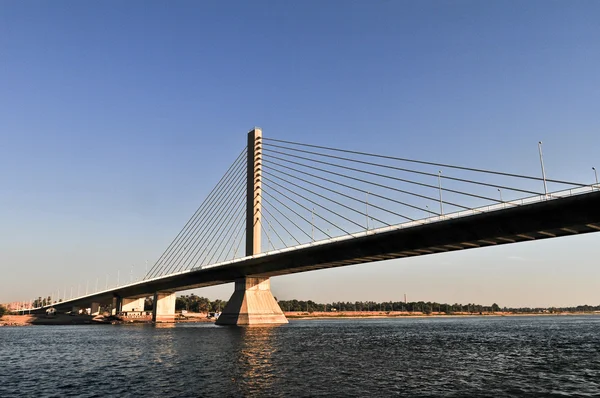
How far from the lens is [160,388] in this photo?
72.7ft

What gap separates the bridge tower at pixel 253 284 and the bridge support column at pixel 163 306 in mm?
39508

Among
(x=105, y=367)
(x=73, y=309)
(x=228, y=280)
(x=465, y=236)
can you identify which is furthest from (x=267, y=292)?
(x=73, y=309)

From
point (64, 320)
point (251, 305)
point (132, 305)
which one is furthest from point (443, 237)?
point (64, 320)

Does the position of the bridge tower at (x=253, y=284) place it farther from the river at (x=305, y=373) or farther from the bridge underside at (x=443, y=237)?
the river at (x=305, y=373)

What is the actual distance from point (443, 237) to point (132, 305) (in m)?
121

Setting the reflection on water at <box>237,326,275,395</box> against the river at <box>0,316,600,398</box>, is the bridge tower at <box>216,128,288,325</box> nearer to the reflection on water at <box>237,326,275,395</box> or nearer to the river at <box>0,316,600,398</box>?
the reflection on water at <box>237,326,275,395</box>

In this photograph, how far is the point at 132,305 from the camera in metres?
147

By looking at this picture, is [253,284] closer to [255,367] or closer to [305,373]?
[255,367]

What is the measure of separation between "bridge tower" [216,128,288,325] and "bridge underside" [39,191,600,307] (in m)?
2.68

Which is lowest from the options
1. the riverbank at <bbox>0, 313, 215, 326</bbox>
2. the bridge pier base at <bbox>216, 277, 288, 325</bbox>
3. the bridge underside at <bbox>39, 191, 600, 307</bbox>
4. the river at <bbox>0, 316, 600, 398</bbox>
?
the river at <bbox>0, 316, 600, 398</bbox>

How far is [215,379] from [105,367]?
1063cm

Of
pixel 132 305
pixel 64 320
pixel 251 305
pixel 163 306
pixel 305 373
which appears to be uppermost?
pixel 132 305

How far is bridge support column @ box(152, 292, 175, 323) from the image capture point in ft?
399

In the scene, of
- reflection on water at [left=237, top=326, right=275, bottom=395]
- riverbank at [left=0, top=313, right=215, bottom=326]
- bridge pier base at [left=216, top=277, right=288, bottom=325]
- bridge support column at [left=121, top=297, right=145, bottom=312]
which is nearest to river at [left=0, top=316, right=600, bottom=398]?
reflection on water at [left=237, top=326, right=275, bottom=395]
